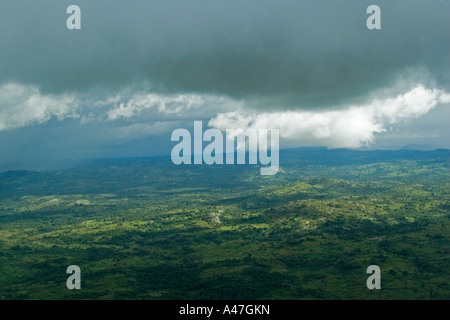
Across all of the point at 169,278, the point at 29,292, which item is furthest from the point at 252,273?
the point at 29,292

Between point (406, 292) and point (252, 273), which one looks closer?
point (406, 292)
